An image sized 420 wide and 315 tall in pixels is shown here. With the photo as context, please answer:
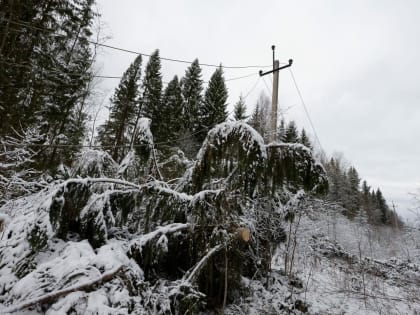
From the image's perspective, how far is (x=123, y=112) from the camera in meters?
15.5

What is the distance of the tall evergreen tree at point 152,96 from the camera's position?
54.2ft

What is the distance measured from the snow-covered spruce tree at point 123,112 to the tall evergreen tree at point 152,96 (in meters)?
0.57

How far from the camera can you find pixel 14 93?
6.79 metres

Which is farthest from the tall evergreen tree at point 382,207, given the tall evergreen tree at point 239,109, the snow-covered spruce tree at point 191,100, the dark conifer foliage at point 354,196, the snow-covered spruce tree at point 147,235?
the snow-covered spruce tree at point 147,235

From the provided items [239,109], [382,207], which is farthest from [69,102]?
[382,207]

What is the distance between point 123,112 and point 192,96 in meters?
6.71

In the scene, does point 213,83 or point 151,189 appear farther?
point 213,83

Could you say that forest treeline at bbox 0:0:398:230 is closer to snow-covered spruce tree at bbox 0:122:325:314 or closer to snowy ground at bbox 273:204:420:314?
snow-covered spruce tree at bbox 0:122:325:314

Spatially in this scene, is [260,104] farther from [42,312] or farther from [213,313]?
[42,312]

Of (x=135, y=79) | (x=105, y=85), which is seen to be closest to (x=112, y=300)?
(x=105, y=85)

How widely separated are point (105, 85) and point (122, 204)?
1023cm

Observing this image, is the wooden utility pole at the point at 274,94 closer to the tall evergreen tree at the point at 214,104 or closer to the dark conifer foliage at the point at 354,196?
the tall evergreen tree at the point at 214,104

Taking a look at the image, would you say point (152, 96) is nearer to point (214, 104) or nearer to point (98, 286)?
point (214, 104)

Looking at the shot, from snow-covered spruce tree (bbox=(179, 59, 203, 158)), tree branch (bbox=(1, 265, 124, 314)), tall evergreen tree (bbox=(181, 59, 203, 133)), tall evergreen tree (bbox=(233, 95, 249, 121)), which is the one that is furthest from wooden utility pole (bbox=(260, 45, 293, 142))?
tall evergreen tree (bbox=(181, 59, 203, 133))
